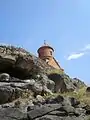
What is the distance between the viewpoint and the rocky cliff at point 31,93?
1312 centimetres

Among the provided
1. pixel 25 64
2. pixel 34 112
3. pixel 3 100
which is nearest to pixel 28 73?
pixel 25 64

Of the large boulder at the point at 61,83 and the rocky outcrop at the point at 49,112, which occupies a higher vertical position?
the large boulder at the point at 61,83

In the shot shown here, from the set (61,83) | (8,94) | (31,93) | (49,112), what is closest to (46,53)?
(61,83)

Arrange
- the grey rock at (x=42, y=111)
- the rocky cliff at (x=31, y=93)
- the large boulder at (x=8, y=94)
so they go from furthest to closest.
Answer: the large boulder at (x=8, y=94) < the rocky cliff at (x=31, y=93) < the grey rock at (x=42, y=111)

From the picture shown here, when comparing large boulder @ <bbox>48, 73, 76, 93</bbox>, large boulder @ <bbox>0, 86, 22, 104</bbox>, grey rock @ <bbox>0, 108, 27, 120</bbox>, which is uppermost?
large boulder @ <bbox>48, 73, 76, 93</bbox>

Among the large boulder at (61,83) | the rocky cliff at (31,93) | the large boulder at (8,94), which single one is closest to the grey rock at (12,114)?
the rocky cliff at (31,93)

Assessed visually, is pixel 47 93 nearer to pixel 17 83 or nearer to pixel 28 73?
pixel 17 83

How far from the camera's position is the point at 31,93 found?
17.1 metres

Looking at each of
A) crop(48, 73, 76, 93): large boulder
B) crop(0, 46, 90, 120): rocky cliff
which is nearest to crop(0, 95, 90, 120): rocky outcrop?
crop(0, 46, 90, 120): rocky cliff

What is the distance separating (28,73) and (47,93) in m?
3.27

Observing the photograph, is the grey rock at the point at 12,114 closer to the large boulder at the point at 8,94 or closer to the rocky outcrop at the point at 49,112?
the rocky outcrop at the point at 49,112

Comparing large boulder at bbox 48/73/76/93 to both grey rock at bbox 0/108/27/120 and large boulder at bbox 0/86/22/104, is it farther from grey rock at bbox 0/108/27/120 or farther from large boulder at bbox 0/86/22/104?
grey rock at bbox 0/108/27/120

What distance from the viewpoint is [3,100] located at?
52.3 feet

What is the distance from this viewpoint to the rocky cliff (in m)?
13.1
